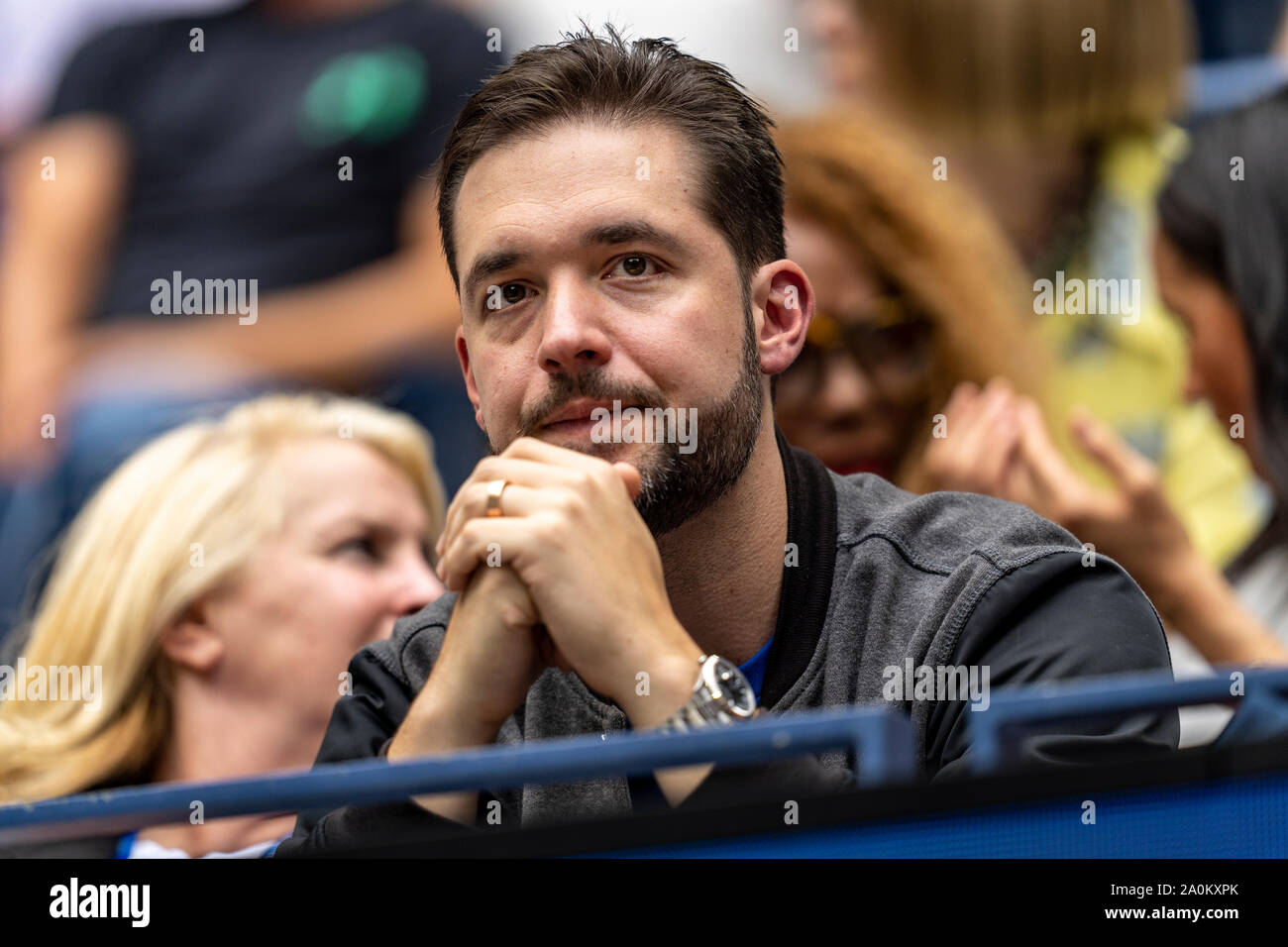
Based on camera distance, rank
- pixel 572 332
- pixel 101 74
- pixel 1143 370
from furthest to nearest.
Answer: pixel 101 74
pixel 1143 370
pixel 572 332

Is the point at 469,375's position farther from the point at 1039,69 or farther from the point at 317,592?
the point at 1039,69

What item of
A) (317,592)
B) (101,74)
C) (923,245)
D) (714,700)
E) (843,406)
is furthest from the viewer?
(101,74)

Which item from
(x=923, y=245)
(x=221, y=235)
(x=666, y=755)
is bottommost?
(x=666, y=755)

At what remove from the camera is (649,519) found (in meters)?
1.73

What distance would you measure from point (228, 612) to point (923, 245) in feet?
4.88

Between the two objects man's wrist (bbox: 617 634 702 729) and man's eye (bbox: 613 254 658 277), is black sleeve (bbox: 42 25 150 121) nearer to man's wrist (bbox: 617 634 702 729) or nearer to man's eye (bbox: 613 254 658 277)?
man's eye (bbox: 613 254 658 277)

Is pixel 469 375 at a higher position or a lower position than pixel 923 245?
lower

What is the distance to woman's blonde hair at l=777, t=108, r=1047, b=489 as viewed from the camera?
304 centimetres

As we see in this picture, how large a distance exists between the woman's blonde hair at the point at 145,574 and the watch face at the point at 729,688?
58.0 inches

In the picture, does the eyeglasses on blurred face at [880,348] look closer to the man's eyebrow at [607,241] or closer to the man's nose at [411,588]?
the man's nose at [411,588]

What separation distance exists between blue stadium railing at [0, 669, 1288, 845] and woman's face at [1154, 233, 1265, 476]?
2.18 metres

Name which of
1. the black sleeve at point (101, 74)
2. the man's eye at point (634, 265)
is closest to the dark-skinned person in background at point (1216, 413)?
the man's eye at point (634, 265)

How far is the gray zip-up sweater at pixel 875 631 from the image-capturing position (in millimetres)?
1539

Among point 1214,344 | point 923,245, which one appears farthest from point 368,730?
point 1214,344
